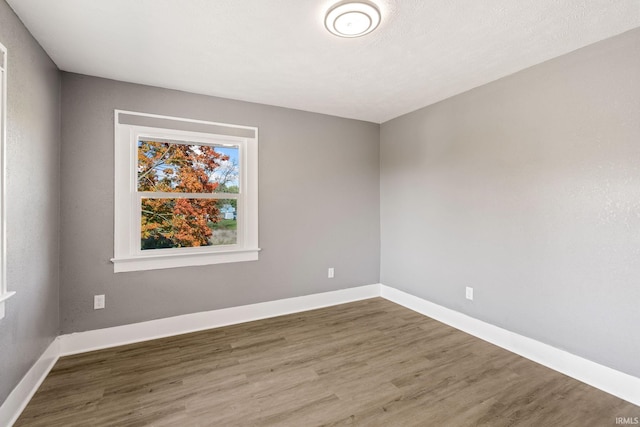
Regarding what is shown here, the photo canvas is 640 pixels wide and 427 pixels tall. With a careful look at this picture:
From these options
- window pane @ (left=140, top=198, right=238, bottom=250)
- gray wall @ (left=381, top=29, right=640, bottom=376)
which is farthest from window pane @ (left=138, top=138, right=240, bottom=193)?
gray wall @ (left=381, top=29, right=640, bottom=376)

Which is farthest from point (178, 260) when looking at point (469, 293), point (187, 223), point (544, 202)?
point (544, 202)

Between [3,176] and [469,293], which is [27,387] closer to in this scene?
[3,176]

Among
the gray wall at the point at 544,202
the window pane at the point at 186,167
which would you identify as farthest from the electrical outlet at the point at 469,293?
Answer: the window pane at the point at 186,167

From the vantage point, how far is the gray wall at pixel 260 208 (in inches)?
101

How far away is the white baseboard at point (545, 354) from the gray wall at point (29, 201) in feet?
11.4

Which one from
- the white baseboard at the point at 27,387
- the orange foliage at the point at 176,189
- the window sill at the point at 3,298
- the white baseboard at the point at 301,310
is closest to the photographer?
the window sill at the point at 3,298

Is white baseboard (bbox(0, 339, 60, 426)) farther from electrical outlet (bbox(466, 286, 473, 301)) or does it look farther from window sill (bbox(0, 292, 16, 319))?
electrical outlet (bbox(466, 286, 473, 301))

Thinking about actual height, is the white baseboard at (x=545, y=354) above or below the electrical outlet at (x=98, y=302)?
below

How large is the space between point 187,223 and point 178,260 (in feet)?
1.26

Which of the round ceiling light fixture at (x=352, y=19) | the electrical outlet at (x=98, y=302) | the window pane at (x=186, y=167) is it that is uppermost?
the round ceiling light fixture at (x=352, y=19)

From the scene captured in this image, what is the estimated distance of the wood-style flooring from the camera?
1.78 metres

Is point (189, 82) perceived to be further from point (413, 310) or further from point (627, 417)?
point (627, 417)

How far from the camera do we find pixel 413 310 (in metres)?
3.58

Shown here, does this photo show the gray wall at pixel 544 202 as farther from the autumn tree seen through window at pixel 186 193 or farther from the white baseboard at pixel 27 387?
the white baseboard at pixel 27 387
